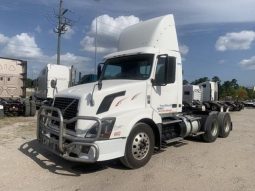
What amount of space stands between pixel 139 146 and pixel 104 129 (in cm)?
114

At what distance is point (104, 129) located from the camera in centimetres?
643

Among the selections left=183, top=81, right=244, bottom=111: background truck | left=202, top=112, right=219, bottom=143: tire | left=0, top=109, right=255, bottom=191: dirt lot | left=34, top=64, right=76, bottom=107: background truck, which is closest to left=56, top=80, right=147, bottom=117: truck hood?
left=0, top=109, right=255, bottom=191: dirt lot

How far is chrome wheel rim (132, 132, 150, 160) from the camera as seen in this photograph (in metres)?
7.10

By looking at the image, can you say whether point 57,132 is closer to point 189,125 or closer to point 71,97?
point 71,97

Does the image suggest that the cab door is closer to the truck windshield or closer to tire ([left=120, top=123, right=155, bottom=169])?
the truck windshield

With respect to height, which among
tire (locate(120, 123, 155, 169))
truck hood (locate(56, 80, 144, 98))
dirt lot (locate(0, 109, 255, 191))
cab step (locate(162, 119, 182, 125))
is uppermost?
truck hood (locate(56, 80, 144, 98))

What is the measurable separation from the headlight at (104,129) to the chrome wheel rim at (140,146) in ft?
2.74

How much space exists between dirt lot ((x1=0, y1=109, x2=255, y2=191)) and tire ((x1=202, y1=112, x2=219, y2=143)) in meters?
0.95

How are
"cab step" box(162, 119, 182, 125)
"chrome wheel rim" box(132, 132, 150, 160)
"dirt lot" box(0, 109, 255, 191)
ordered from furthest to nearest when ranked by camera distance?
"cab step" box(162, 119, 182, 125), "chrome wheel rim" box(132, 132, 150, 160), "dirt lot" box(0, 109, 255, 191)

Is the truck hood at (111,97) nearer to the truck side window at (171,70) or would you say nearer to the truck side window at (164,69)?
the truck side window at (164,69)

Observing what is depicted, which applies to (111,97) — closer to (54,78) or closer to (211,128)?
(211,128)

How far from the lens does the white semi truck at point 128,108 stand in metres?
6.53

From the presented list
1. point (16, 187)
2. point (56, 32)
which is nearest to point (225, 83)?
point (56, 32)

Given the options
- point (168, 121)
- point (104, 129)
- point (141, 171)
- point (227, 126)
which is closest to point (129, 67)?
point (168, 121)
